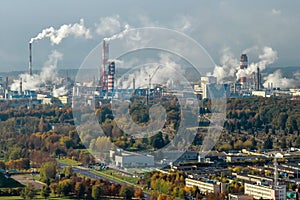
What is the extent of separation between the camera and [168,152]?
32.0 feet

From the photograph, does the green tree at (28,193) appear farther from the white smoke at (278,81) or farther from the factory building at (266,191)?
the white smoke at (278,81)

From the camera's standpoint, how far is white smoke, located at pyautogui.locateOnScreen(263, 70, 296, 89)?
23.6 m

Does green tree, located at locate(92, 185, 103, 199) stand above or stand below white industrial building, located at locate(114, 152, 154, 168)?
below

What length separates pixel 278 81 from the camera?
23969 millimetres

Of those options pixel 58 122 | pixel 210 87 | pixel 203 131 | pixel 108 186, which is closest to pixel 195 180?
pixel 108 186

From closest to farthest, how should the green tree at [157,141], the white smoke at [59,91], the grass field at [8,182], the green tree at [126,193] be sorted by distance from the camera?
1. the green tree at [126,193]
2. the grass field at [8,182]
3. the green tree at [157,141]
4. the white smoke at [59,91]

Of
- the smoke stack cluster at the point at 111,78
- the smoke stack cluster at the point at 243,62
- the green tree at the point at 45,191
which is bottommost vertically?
the green tree at the point at 45,191

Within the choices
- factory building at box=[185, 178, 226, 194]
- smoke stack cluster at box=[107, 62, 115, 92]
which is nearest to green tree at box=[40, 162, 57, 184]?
factory building at box=[185, 178, 226, 194]

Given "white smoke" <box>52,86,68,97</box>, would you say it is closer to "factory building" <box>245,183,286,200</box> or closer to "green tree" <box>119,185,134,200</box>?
"green tree" <box>119,185,134,200</box>

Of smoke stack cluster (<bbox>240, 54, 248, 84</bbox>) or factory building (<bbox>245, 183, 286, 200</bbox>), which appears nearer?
factory building (<bbox>245, 183, 286, 200</bbox>)

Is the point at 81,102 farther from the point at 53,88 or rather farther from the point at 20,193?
the point at 20,193

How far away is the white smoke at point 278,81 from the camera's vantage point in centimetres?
2359

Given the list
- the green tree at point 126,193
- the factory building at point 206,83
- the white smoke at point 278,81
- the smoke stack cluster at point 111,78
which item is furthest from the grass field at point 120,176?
the white smoke at point 278,81

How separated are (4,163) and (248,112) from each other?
6526mm
